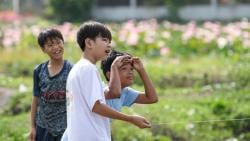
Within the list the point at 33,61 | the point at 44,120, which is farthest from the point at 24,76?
the point at 44,120

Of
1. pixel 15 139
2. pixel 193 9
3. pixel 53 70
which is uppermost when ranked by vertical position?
pixel 53 70

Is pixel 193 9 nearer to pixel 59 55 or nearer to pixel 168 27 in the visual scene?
pixel 168 27

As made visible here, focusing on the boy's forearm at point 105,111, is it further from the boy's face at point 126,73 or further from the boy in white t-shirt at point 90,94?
the boy's face at point 126,73

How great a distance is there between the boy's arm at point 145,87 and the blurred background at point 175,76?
1.91 metres

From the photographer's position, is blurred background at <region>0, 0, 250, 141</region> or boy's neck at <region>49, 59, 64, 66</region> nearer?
boy's neck at <region>49, 59, 64, 66</region>

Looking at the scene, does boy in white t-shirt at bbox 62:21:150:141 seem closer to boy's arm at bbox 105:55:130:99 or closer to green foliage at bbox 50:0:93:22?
boy's arm at bbox 105:55:130:99

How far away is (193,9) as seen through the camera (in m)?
29.4

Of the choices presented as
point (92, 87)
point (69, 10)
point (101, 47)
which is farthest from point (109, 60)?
point (69, 10)

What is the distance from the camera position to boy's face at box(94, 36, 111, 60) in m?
4.07

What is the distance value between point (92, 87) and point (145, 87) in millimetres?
443

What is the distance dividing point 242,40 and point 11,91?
5100 mm

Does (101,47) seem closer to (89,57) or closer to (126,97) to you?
(89,57)

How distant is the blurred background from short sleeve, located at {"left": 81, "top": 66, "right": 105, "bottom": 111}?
2.41 meters

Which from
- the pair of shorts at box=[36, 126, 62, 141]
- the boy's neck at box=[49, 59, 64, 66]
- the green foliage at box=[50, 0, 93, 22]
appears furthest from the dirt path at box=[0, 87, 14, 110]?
the green foliage at box=[50, 0, 93, 22]
